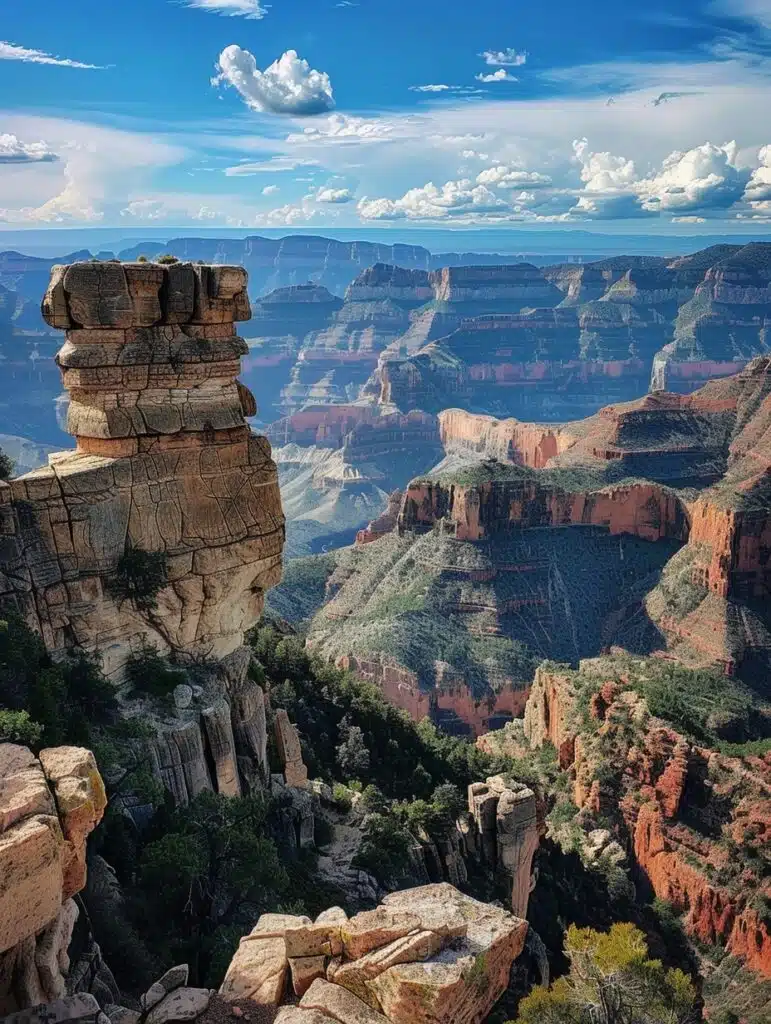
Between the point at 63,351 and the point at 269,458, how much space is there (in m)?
6.25

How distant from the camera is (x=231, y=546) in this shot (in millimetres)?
26516

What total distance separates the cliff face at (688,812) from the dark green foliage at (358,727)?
5895mm

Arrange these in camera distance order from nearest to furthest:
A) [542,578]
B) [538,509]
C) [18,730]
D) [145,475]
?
[18,730] → [145,475] → [542,578] → [538,509]

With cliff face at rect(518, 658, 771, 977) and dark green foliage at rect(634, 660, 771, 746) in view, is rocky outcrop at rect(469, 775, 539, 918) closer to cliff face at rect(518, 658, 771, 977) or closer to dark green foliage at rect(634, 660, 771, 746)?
cliff face at rect(518, 658, 771, 977)

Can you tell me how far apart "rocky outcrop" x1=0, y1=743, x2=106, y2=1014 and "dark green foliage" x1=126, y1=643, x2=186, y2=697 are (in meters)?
11.1

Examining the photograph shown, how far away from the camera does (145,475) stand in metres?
25.3

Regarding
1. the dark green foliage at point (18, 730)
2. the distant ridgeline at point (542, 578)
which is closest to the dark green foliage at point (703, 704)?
the distant ridgeline at point (542, 578)

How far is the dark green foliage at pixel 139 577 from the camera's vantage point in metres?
24.9

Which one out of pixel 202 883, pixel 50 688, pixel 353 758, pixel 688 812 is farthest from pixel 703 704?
pixel 50 688

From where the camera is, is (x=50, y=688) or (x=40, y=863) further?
(x=50, y=688)

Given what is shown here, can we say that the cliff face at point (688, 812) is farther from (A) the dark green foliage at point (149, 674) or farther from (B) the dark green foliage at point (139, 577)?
(B) the dark green foliage at point (139, 577)

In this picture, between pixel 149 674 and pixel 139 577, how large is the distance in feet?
8.66

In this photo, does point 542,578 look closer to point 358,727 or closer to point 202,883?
point 358,727

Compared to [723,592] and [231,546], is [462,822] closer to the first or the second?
[231,546]
